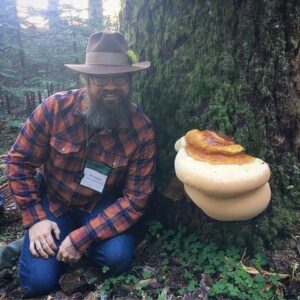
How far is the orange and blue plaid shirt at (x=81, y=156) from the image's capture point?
3.24 metres

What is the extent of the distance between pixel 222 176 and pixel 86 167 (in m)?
1.57

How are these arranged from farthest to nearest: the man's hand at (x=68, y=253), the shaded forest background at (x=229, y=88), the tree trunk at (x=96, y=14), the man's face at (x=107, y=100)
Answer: the tree trunk at (x=96, y=14), the man's hand at (x=68, y=253), the man's face at (x=107, y=100), the shaded forest background at (x=229, y=88)

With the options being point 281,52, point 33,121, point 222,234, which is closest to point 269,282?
point 222,234

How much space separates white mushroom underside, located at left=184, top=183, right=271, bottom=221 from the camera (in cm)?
235

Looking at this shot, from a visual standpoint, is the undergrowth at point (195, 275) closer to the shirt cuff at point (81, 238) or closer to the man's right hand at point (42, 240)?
the shirt cuff at point (81, 238)

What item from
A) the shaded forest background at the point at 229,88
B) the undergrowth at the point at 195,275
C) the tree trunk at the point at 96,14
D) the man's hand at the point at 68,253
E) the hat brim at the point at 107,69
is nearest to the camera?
the undergrowth at the point at 195,275

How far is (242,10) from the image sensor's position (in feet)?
8.43

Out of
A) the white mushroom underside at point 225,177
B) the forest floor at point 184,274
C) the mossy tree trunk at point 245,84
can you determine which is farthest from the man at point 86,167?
the white mushroom underside at point 225,177

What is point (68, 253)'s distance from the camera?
3.11 metres

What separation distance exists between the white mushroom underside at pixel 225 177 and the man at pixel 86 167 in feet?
3.55

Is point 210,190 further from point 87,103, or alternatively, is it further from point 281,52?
point 87,103

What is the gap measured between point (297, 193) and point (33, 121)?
2433 mm

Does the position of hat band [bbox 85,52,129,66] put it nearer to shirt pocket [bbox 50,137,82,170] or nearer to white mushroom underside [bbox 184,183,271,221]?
shirt pocket [bbox 50,137,82,170]

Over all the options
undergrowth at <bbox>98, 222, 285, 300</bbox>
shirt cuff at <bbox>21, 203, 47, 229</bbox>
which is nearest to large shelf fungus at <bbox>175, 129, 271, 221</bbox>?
undergrowth at <bbox>98, 222, 285, 300</bbox>
